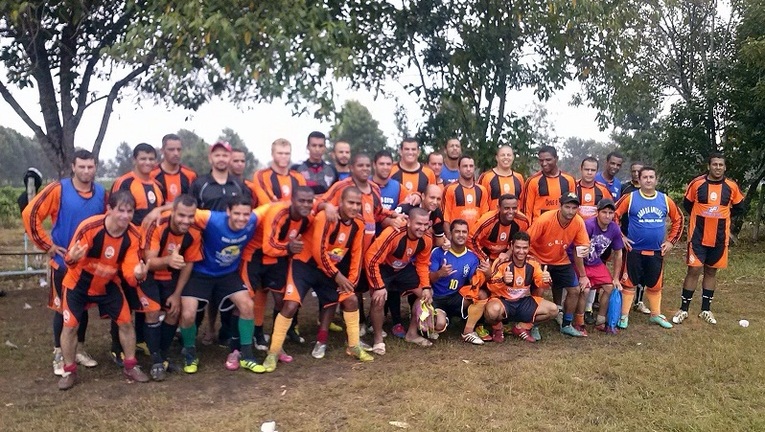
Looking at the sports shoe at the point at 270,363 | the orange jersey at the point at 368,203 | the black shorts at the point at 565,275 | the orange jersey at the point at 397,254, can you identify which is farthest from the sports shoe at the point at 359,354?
the black shorts at the point at 565,275

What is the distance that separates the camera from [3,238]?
1595cm

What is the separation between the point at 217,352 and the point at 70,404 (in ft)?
5.05

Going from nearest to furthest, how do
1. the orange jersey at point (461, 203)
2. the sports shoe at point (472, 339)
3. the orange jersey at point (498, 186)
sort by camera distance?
the sports shoe at point (472, 339), the orange jersey at point (461, 203), the orange jersey at point (498, 186)

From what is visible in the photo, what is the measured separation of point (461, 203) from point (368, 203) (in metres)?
1.24

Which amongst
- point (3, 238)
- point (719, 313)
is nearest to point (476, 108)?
point (719, 313)

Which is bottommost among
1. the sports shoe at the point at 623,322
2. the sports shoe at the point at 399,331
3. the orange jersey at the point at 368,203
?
the sports shoe at the point at 399,331

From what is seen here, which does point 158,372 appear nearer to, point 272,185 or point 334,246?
point 334,246

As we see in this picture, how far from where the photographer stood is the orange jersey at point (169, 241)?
5.04 meters

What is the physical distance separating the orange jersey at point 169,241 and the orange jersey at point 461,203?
8.85ft

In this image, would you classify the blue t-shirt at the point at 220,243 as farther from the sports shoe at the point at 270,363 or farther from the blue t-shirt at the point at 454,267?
the blue t-shirt at the point at 454,267

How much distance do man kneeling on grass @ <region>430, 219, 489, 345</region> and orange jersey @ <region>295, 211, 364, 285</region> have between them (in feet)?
3.10

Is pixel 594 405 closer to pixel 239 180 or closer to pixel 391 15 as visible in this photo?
pixel 239 180

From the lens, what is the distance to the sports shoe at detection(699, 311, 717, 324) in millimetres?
6986

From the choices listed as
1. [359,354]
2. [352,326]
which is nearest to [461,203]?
[352,326]
